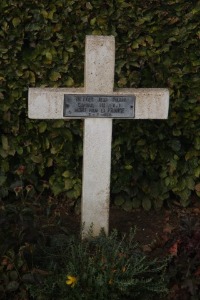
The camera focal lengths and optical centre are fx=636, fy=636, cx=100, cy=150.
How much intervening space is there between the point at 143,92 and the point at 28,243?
1219mm

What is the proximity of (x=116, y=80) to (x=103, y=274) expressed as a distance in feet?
5.25

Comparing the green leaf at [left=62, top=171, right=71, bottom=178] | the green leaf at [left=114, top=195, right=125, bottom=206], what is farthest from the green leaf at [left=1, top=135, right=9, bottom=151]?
the green leaf at [left=114, top=195, right=125, bottom=206]

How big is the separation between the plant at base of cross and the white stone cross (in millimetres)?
292

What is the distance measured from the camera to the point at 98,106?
13.5 ft

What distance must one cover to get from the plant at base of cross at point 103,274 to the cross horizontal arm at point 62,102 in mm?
835

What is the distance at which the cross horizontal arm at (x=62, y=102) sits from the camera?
160 inches

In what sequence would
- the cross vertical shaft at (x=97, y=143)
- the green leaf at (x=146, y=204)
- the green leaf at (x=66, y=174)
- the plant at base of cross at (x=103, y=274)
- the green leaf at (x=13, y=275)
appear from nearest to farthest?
the plant at base of cross at (x=103, y=274)
the green leaf at (x=13, y=275)
the cross vertical shaft at (x=97, y=143)
the green leaf at (x=66, y=174)
the green leaf at (x=146, y=204)

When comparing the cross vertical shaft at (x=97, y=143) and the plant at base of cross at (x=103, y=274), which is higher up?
the cross vertical shaft at (x=97, y=143)

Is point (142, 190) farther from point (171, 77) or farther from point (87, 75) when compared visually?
point (87, 75)

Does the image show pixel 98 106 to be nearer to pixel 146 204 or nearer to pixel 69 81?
pixel 69 81

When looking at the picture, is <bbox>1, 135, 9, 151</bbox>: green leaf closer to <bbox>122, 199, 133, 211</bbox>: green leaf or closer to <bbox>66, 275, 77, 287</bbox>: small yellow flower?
<bbox>122, 199, 133, 211</bbox>: green leaf

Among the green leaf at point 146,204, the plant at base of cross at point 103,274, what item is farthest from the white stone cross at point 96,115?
the green leaf at point 146,204

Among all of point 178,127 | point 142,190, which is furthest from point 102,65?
point 142,190

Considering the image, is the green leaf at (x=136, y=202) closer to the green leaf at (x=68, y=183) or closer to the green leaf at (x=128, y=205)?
the green leaf at (x=128, y=205)
